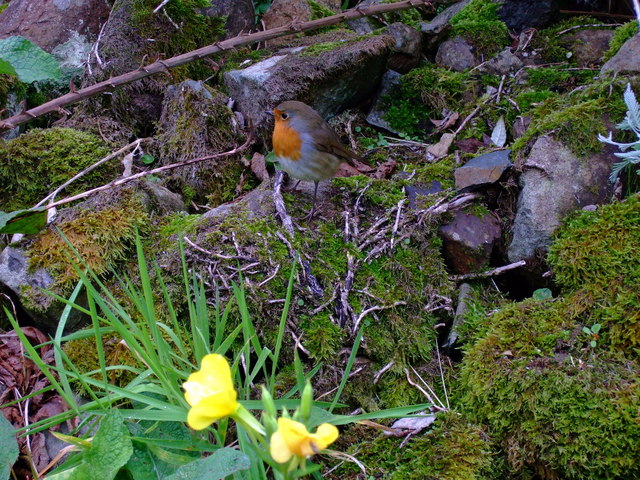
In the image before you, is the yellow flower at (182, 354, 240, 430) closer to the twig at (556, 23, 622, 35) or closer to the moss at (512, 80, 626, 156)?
the moss at (512, 80, 626, 156)

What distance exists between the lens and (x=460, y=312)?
2910 millimetres

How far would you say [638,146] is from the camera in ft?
9.55

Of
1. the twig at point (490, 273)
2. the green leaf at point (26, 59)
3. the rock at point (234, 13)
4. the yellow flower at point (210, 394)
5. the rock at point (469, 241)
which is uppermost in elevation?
the green leaf at point (26, 59)

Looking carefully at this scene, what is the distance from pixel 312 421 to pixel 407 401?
3.63ft

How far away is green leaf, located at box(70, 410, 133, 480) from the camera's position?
1.67 metres

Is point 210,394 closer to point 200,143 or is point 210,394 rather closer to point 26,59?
point 26,59

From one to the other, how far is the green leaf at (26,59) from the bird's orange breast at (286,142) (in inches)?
51.2

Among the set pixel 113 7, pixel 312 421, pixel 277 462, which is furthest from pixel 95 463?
pixel 113 7

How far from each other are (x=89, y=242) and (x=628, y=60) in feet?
10.5

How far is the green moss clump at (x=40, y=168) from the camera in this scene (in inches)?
136

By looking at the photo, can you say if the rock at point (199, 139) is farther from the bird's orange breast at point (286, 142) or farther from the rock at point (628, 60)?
the rock at point (628, 60)

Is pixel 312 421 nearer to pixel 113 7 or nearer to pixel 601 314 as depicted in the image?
pixel 601 314

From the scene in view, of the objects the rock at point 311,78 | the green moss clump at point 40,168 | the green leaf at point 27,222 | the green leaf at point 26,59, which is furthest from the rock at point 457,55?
the green leaf at point 27,222

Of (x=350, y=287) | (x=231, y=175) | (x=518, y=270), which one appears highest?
(x=231, y=175)
